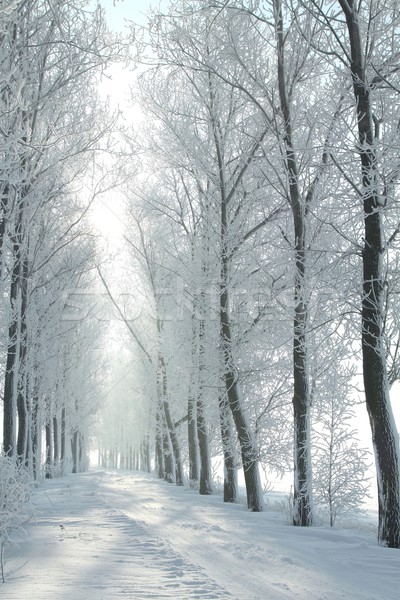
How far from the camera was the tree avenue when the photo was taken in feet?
20.9

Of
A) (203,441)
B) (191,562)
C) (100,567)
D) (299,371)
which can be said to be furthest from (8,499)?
(203,441)

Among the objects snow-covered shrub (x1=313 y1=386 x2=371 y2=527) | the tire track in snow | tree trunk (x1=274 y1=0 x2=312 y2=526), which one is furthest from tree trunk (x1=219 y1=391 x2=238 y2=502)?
the tire track in snow

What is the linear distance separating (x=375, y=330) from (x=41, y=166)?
246 inches

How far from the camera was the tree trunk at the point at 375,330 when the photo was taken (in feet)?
19.4

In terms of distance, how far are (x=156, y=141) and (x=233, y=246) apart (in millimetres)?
3796

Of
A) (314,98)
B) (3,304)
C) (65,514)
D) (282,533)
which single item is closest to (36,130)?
(3,304)

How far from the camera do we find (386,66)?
6.37 m

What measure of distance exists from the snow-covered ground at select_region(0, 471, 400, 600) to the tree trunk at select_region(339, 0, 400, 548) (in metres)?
0.54

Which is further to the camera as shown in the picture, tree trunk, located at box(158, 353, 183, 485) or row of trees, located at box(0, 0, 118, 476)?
tree trunk, located at box(158, 353, 183, 485)

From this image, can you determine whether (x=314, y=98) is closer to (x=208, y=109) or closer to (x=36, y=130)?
(x=208, y=109)

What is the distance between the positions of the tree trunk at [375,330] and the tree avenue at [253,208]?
2 centimetres

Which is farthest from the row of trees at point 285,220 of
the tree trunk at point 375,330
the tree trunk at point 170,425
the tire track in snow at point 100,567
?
the tree trunk at point 170,425

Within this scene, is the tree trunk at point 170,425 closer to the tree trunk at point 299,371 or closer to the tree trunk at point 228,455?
the tree trunk at point 228,455

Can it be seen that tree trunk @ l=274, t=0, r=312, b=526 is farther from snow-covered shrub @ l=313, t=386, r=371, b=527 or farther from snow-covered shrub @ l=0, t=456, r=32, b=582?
snow-covered shrub @ l=0, t=456, r=32, b=582
